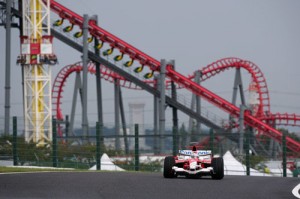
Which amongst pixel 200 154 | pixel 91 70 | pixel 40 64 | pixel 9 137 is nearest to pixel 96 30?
pixel 40 64

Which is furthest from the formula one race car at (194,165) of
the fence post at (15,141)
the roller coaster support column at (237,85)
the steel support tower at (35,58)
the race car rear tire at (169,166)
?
the roller coaster support column at (237,85)

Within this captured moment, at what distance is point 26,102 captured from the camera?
51.8m

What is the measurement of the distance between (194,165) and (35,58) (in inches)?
1279

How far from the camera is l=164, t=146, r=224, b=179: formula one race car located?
19984mm

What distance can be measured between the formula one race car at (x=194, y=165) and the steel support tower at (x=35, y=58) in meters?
31.3

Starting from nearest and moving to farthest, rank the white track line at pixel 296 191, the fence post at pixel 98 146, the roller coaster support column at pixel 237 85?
the white track line at pixel 296 191, the fence post at pixel 98 146, the roller coaster support column at pixel 237 85

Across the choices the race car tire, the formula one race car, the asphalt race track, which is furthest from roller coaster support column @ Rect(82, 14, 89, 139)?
the asphalt race track

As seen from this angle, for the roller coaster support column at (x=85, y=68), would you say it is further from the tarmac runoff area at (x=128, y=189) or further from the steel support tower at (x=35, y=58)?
the tarmac runoff area at (x=128, y=189)

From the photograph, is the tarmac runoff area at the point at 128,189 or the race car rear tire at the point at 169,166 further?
the race car rear tire at the point at 169,166

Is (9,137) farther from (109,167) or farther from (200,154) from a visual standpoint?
(200,154)

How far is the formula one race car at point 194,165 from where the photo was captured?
1998 cm

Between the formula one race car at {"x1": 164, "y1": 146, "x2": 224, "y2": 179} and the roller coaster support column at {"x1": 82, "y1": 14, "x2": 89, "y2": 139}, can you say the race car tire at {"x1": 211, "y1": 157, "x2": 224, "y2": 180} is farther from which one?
the roller coaster support column at {"x1": 82, "y1": 14, "x2": 89, "y2": 139}

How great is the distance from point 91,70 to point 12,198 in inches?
2248

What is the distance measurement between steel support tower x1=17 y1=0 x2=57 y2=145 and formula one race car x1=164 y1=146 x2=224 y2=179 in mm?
31314
